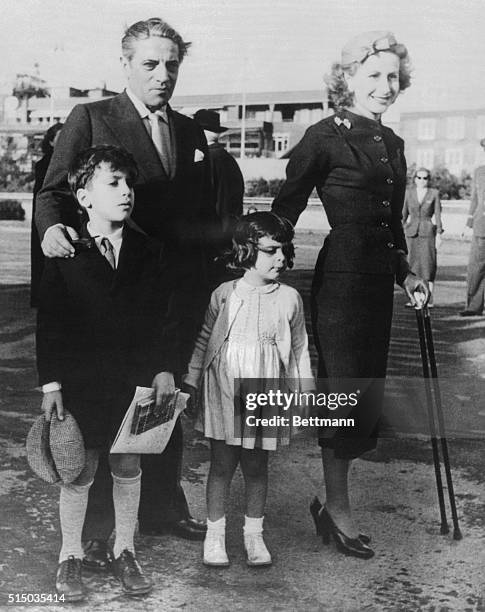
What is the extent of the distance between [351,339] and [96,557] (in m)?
1.11

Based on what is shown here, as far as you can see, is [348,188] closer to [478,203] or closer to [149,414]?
[478,203]

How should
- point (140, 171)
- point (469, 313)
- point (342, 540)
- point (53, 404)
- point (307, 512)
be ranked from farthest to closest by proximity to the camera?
1. point (469, 313)
2. point (307, 512)
3. point (342, 540)
4. point (140, 171)
5. point (53, 404)

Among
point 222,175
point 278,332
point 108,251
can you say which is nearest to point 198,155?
point 222,175

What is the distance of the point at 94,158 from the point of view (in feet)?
7.49

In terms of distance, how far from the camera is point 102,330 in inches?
91.4

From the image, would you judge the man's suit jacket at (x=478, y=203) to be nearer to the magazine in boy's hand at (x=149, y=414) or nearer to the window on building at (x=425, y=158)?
the window on building at (x=425, y=158)

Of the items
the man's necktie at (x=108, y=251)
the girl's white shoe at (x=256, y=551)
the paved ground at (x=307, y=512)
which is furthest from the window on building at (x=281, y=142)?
the girl's white shoe at (x=256, y=551)

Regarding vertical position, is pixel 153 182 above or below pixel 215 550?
above

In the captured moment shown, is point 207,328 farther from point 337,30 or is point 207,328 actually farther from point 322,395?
point 337,30

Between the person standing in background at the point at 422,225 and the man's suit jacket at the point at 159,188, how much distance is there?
74 centimetres

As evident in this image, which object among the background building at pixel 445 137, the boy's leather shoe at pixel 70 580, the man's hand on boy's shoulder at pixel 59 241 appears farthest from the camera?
the background building at pixel 445 137

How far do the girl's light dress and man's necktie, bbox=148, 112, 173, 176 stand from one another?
18.1 inches

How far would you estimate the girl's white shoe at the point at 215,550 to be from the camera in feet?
7.95

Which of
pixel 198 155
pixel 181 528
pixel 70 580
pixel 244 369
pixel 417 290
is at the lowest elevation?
pixel 70 580
